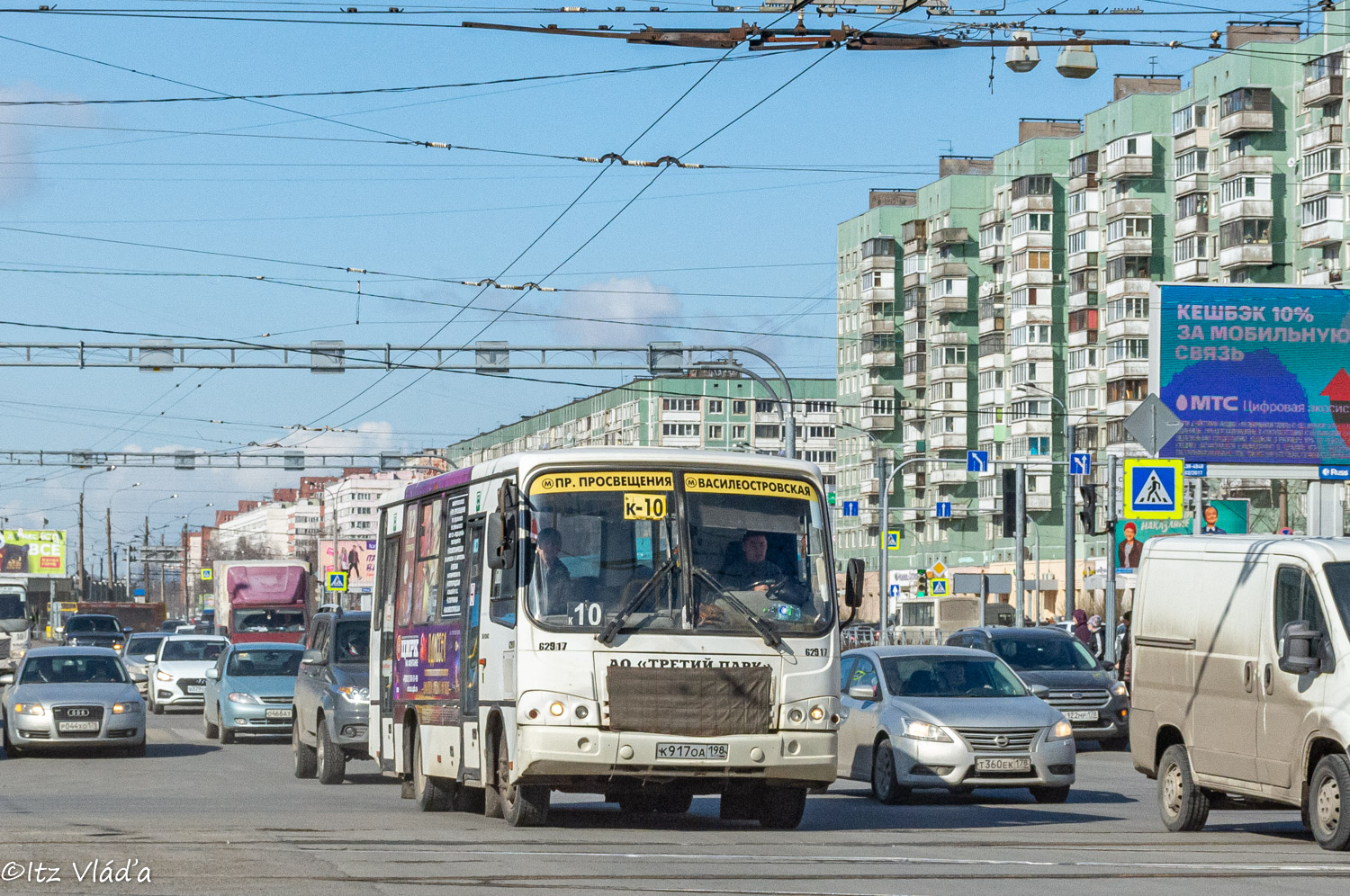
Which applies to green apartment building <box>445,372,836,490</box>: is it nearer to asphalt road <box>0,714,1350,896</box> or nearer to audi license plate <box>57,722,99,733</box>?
audi license plate <box>57,722,99,733</box>

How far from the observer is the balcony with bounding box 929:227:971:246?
111 meters

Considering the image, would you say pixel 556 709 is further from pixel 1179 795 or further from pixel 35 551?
pixel 35 551

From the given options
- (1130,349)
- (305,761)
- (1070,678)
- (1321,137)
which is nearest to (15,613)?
(305,761)

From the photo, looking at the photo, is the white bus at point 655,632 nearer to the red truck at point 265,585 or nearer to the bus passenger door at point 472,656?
the bus passenger door at point 472,656

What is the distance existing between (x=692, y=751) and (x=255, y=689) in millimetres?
17871

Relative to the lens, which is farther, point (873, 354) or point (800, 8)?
point (873, 354)

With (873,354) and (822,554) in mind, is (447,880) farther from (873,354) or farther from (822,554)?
(873,354)

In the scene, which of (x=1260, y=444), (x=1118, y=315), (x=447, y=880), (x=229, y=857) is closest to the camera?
(x=447, y=880)

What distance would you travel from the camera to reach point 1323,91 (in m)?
82.4

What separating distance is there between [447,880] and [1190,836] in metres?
6.27

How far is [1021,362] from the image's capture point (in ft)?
343

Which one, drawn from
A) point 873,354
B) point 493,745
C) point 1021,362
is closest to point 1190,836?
point 493,745

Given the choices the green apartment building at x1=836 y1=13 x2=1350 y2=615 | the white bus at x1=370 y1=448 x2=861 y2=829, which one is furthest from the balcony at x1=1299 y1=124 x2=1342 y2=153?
the white bus at x1=370 y1=448 x2=861 y2=829

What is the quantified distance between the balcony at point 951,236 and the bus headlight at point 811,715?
96.7 metres
